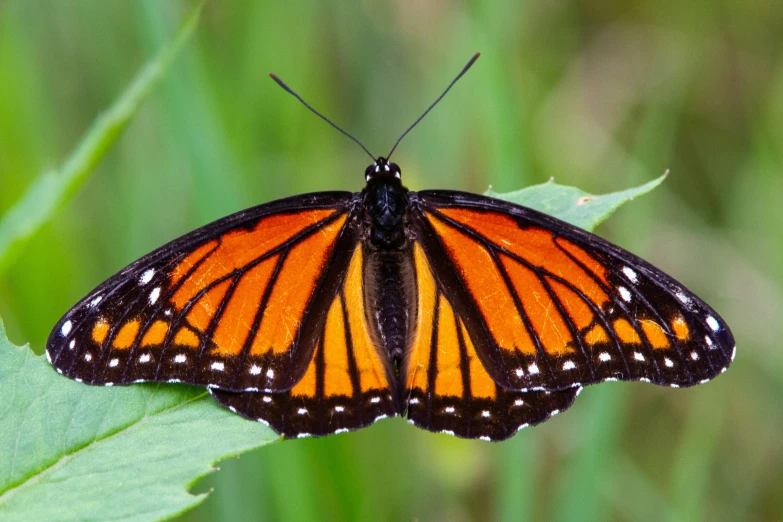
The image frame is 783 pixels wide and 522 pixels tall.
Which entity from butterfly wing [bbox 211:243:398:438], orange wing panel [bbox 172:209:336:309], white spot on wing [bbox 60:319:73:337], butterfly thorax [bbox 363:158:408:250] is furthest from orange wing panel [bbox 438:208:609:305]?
white spot on wing [bbox 60:319:73:337]

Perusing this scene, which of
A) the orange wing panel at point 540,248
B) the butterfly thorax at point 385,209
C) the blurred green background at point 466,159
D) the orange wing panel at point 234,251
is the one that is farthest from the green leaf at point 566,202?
the blurred green background at point 466,159

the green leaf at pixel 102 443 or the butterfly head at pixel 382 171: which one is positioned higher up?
the butterfly head at pixel 382 171

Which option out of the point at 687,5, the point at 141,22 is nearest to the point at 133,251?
the point at 141,22

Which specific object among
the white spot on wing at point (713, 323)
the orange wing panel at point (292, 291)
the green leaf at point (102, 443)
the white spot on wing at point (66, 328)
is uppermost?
the orange wing panel at point (292, 291)

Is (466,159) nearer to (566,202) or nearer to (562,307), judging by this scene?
(566,202)

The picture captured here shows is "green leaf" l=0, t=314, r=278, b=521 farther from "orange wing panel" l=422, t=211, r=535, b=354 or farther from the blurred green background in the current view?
the blurred green background

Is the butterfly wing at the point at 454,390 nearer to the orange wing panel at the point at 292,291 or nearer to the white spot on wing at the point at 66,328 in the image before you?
the orange wing panel at the point at 292,291

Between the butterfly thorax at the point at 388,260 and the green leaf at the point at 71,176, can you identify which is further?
the butterfly thorax at the point at 388,260
